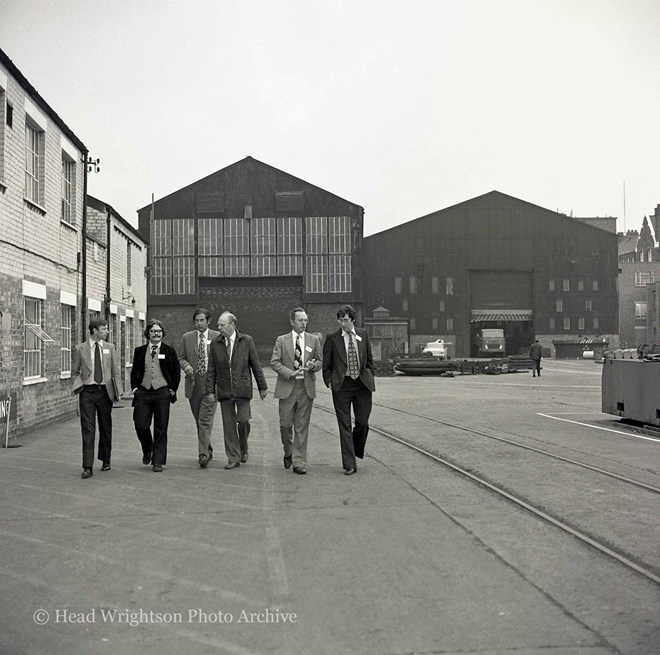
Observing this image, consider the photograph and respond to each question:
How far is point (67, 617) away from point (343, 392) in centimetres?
548

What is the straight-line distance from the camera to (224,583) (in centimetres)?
519

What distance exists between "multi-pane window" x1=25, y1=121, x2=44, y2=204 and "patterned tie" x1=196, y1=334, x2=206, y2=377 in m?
7.03

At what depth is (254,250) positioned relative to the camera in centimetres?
5216

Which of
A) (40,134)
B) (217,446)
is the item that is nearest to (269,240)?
(40,134)

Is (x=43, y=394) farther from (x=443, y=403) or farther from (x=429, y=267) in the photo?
(x=429, y=267)

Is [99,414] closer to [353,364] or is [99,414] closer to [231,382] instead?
[231,382]

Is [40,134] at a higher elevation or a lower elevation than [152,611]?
higher

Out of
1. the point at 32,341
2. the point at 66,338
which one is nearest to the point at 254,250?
the point at 66,338

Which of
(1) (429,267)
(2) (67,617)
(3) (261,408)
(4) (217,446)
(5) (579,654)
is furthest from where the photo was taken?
(1) (429,267)

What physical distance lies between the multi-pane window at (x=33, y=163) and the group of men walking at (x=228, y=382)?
672cm

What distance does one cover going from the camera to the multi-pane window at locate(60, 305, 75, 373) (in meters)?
18.3

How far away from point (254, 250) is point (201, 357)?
4214 cm

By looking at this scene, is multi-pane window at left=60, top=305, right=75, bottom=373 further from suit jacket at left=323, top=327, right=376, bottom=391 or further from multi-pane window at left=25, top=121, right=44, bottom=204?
suit jacket at left=323, top=327, right=376, bottom=391

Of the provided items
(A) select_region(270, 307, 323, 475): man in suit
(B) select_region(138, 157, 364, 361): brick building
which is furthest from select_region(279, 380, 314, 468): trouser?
(B) select_region(138, 157, 364, 361): brick building
